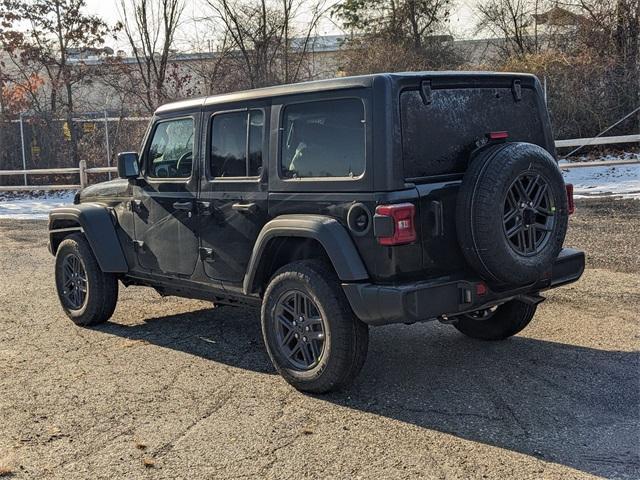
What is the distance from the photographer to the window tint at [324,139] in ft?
14.3

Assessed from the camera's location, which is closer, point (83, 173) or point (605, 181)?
point (605, 181)

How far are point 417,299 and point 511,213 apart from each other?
0.79 metres

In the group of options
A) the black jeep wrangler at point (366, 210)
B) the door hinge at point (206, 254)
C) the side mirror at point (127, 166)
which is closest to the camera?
the black jeep wrangler at point (366, 210)

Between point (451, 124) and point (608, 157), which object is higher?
point (451, 124)

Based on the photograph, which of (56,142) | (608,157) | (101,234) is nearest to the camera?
(101,234)

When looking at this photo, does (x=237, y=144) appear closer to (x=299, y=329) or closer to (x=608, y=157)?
(x=299, y=329)

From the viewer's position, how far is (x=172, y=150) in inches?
230

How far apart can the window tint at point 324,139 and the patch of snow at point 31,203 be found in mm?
12737

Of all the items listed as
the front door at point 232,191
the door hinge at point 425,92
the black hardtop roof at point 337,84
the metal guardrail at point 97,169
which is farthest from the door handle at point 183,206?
the metal guardrail at point 97,169

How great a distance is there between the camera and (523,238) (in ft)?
14.1

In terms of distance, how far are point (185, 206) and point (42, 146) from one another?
60.0 feet

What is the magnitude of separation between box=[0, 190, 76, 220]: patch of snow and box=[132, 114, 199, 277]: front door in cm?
1103

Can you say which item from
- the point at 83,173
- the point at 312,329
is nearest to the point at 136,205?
the point at 312,329

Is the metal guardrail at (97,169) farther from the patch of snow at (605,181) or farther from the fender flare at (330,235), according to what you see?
the fender flare at (330,235)
